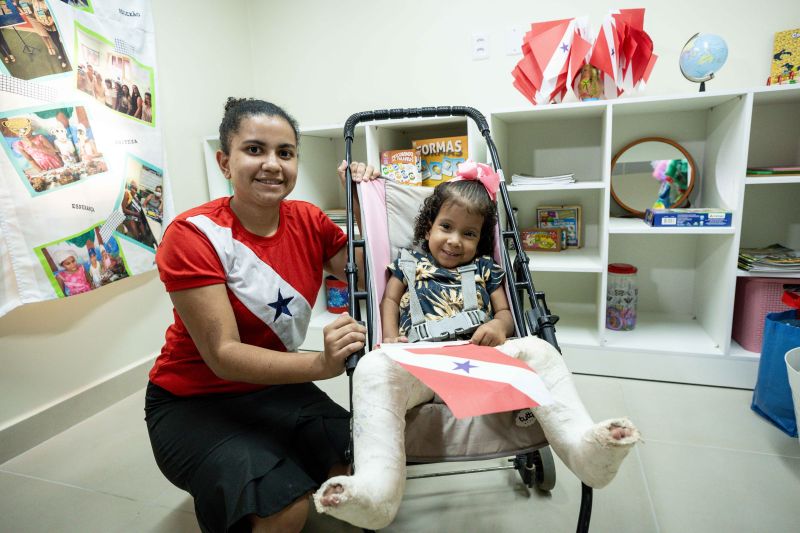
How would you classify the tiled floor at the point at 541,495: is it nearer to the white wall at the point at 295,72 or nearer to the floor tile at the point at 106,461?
the floor tile at the point at 106,461

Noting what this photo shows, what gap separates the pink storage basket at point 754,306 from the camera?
6.53 ft

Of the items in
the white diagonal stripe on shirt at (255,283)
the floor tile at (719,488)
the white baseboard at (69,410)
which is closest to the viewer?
the white diagonal stripe on shirt at (255,283)

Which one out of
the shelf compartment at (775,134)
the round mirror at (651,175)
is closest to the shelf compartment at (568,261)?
the round mirror at (651,175)

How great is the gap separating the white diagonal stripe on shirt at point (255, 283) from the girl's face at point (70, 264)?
106 centimetres

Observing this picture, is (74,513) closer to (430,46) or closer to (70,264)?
(70,264)

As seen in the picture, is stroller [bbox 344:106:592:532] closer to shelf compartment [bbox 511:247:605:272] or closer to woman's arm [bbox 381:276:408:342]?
woman's arm [bbox 381:276:408:342]

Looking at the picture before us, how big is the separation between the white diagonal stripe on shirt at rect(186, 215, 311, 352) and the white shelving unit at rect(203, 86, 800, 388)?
1264 millimetres

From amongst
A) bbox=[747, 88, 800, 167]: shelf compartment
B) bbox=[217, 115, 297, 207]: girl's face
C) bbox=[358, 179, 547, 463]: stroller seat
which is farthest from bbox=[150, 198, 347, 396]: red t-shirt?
bbox=[747, 88, 800, 167]: shelf compartment

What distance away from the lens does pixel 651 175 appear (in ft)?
8.00

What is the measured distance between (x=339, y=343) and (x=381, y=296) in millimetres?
560

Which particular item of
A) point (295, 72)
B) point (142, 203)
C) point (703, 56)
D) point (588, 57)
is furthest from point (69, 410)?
point (703, 56)

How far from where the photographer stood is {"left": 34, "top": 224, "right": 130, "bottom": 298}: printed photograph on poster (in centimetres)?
183

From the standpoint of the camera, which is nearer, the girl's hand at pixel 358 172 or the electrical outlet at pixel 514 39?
the girl's hand at pixel 358 172

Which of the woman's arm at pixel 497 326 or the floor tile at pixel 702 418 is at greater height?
the woman's arm at pixel 497 326
